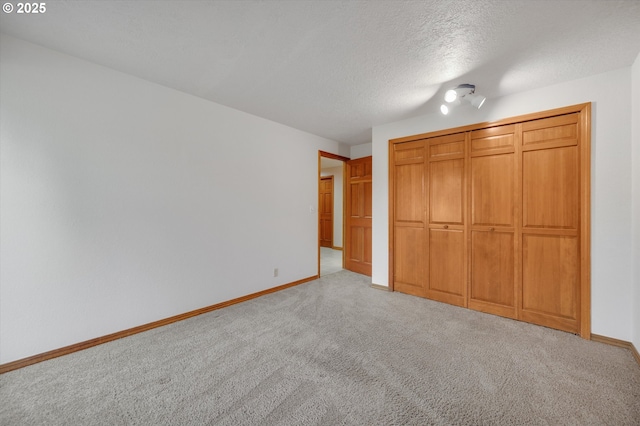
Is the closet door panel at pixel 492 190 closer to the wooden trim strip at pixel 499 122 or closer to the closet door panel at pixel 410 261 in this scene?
the wooden trim strip at pixel 499 122

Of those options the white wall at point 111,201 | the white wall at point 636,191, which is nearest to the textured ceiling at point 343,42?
the white wall at point 636,191

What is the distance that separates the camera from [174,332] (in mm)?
2590

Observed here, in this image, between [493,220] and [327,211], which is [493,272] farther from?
[327,211]

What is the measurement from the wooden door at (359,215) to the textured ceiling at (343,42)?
211cm

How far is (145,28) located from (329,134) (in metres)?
3.05

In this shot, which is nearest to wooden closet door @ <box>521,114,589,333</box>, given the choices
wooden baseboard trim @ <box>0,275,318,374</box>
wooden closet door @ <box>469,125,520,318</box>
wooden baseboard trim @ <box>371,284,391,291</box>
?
wooden closet door @ <box>469,125,520,318</box>

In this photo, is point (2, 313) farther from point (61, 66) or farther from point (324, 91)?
point (324, 91)

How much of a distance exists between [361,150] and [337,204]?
117 inches

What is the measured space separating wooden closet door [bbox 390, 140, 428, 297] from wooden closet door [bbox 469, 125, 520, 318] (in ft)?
2.02

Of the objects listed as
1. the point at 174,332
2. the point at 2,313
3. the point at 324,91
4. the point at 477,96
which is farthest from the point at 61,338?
the point at 477,96

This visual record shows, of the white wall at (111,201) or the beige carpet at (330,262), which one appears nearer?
the white wall at (111,201)

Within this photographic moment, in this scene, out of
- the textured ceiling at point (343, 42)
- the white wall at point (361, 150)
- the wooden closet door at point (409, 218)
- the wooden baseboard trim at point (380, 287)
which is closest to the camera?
the textured ceiling at point (343, 42)

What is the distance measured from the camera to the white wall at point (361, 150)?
5.09 meters

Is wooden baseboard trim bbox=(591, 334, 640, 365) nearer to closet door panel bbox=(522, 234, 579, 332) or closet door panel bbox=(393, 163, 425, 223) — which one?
closet door panel bbox=(522, 234, 579, 332)
